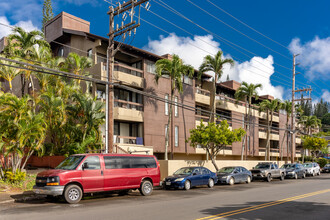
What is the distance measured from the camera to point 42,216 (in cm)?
1046

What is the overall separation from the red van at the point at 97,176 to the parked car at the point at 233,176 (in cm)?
839

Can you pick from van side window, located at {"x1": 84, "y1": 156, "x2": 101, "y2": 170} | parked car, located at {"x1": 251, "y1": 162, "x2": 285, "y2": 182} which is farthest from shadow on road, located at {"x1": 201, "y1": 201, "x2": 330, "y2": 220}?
parked car, located at {"x1": 251, "y1": 162, "x2": 285, "y2": 182}

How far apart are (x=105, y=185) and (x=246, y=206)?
639 cm

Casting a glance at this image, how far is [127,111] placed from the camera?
28516mm

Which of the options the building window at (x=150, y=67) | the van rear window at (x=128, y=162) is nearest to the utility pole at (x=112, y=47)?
the van rear window at (x=128, y=162)

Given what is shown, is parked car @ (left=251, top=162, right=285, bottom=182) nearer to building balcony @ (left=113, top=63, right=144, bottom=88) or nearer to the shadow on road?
building balcony @ (left=113, top=63, right=144, bottom=88)

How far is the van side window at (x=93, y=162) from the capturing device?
14590 mm

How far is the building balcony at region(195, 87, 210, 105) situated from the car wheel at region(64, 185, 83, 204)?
25.5m

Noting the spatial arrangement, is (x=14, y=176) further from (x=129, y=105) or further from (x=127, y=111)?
(x=129, y=105)

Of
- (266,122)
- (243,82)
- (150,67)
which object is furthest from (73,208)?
(266,122)

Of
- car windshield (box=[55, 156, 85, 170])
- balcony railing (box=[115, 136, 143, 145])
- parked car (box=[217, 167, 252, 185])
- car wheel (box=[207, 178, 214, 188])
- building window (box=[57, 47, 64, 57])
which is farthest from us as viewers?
building window (box=[57, 47, 64, 57])

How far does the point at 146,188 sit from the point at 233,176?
10.2 meters

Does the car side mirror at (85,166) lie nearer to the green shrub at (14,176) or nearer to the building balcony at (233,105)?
the green shrub at (14,176)

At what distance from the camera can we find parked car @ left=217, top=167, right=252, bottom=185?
24.2 m
